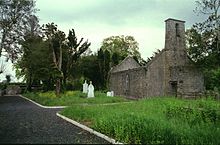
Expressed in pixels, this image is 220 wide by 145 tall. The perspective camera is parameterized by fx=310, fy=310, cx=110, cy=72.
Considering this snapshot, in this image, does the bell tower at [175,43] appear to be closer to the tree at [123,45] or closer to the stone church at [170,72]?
the stone church at [170,72]

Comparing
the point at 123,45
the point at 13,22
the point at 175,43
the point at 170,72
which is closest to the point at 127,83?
Answer: the point at 170,72

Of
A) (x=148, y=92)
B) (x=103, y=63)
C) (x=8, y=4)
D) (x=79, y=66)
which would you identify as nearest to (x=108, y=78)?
(x=103, y=63)

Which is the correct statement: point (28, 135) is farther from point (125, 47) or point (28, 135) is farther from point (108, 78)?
point (125, 47)

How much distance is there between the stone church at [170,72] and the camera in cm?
3575

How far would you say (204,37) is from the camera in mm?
38156

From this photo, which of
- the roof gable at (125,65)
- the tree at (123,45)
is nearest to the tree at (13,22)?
the roof gable at (125,65)

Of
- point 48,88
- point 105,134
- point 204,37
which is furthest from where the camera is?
point 48,88

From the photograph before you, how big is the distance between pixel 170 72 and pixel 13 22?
21729 mm

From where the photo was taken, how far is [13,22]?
41.5 m

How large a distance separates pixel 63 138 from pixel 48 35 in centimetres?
2747

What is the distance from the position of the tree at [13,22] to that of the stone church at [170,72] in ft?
54.8

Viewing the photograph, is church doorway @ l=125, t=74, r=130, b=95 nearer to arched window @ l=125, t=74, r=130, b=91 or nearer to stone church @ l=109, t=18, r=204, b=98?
arched window @ l=125, t=74, r=130, b=91

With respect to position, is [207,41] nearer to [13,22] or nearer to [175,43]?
[175,43]

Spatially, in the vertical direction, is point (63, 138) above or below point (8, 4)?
below
